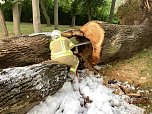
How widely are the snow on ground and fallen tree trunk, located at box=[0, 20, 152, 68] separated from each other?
1.24 metres

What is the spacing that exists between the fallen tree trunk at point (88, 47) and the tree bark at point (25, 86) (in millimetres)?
1375

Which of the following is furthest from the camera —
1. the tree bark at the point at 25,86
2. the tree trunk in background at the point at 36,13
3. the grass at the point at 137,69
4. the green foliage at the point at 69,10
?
the green foliage at the point at 69,10

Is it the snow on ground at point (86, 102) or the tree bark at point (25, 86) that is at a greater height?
the tree bark at point (25, 86)

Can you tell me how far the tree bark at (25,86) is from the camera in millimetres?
4945

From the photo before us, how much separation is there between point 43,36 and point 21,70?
2.23m

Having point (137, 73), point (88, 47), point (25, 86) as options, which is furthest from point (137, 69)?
point (25, 86)

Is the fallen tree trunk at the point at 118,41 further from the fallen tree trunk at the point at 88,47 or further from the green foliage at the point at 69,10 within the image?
the green foliage at the point at 69,10

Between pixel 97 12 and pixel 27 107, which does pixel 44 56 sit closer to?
pixel 27 107

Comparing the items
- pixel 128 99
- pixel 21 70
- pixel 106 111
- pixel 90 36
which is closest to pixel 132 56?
pixel 90 36

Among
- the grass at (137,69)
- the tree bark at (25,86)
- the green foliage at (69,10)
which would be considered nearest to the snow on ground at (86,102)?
the tree bark at (25,86)

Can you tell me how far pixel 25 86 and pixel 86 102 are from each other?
1.45m

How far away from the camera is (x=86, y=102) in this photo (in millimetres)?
6211

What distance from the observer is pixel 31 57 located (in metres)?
7.48

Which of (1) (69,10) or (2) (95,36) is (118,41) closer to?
(2) (95,36)
